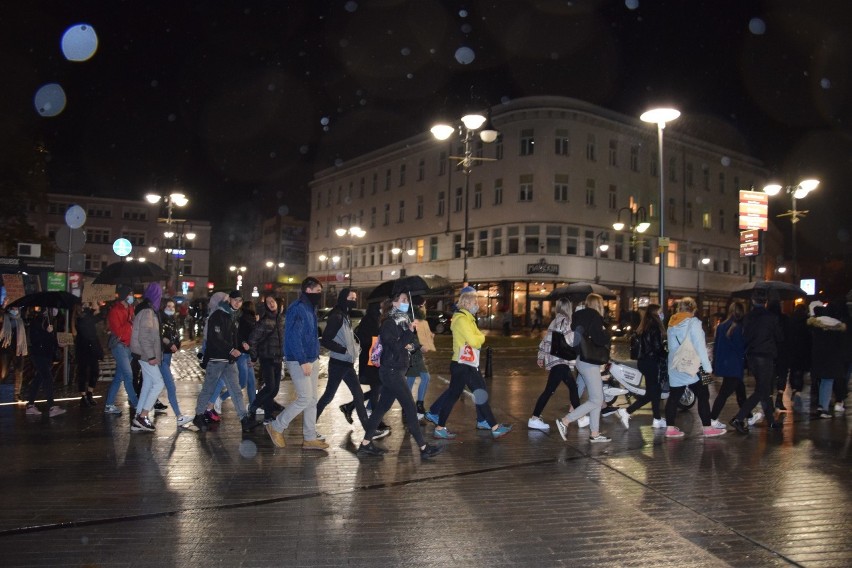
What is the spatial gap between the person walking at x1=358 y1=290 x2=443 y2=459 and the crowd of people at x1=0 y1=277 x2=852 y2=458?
0.04 feet

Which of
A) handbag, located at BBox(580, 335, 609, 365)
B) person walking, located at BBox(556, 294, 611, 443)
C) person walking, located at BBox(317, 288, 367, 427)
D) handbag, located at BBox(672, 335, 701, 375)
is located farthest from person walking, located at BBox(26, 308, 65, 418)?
handbag, located at BBox(672, 335, 701, 375)

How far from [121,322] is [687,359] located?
7888 mm

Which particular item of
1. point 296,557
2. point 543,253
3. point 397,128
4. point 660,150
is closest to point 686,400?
point 660,150

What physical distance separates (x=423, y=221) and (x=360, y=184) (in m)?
11.1

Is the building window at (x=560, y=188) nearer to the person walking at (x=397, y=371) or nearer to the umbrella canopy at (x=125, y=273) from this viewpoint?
the umbrella canopy at (x=125, y=273)

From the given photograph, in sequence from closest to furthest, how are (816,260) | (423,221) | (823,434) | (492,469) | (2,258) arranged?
(492,469) → (823,434) → (2,258) → (423,221) → (816,260)

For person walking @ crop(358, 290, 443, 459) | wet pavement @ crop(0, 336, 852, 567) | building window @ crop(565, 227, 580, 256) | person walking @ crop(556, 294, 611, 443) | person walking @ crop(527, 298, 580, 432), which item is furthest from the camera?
building window @ crop(565, 227, 580, 256)

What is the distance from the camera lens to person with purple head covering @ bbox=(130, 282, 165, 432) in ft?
28.0

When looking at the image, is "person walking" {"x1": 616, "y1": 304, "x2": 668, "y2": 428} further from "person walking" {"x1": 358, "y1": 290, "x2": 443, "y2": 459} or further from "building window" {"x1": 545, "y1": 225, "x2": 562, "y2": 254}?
"building window" {"x1": 545, "y1": 225, "x2": 562, "y2": 254}

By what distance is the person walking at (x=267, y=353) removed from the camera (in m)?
9.07

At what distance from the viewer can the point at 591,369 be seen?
8.34 metres

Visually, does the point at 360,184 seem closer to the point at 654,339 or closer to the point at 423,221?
the point at 423,221

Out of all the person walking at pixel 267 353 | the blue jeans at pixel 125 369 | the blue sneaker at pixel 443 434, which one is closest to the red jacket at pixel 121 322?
the blue jeans at pixel 125 369

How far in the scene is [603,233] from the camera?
153 feet
